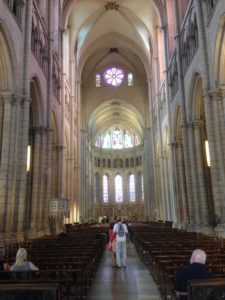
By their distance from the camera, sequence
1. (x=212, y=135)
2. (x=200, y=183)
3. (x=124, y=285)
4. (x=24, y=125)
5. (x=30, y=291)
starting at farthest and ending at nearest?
(x=200, y=183), (x=24, y=125), (x=212, y=135), (x=124, y=285), (x=30, y=291)

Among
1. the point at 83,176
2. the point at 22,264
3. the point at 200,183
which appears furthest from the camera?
the point at 83,176

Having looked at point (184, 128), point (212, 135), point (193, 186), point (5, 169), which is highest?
point (184, 128)

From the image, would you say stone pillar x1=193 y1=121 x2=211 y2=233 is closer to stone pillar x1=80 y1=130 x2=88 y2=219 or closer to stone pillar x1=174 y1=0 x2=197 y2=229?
stone pillar x1=174 y1=0 x2=197 y2=229

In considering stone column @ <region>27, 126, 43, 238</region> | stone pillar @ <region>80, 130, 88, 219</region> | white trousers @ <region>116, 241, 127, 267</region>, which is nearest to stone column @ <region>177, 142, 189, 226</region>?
stone column @ <region>27, 126, 43, 238</region>

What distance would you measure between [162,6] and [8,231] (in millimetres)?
24471

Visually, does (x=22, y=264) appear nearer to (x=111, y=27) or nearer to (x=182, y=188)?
(x=182, y=188)

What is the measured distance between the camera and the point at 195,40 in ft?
58.9

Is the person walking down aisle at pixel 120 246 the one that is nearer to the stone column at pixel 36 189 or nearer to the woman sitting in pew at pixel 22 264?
the woman sitting in pew at pixel 22 264

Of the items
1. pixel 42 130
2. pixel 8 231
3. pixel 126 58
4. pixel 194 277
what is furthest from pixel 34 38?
pixel 126 58

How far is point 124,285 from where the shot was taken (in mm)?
7930

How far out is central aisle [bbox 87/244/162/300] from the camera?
6812mm

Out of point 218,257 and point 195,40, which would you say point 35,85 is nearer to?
point 195,40

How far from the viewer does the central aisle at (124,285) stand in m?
6.81

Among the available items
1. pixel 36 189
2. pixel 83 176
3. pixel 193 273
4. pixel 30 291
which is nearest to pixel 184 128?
pixel 36 189
